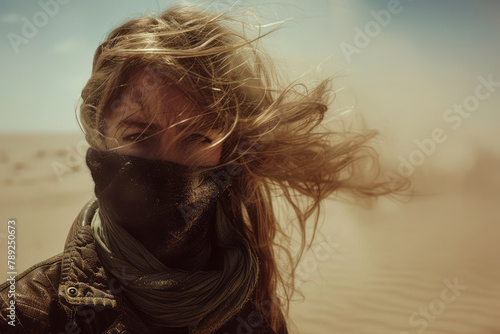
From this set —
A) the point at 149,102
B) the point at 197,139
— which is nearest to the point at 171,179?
the point at 197,139

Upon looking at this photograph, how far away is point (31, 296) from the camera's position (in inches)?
62.2

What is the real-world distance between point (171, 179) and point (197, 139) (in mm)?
247

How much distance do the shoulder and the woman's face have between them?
2.05 feet

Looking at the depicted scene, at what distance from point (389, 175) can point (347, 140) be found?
732mm

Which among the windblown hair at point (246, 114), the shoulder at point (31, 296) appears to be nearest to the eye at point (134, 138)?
the windblown hair at point (246, 114)

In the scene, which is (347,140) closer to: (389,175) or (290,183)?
(290,183)

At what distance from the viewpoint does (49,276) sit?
5.54 feet

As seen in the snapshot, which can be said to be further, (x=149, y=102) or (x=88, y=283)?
(x=149, y=102)

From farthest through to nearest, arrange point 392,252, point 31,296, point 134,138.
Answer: point 392,252 → point 134,138 → point 31,296

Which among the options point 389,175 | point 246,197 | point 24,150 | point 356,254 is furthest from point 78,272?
point 24,150

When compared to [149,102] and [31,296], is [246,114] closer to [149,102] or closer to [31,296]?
[149,102]

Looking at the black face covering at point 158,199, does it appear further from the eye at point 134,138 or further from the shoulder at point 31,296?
the shoulder at point 31,296

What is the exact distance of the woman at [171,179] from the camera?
1699 mm

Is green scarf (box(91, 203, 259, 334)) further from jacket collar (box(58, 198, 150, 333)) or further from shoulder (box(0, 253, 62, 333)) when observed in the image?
shoulder (box(0, 253, 62, 333))
